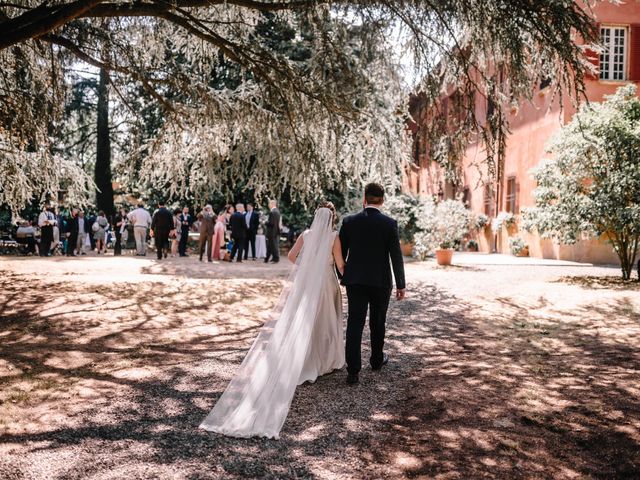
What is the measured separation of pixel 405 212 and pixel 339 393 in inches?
599

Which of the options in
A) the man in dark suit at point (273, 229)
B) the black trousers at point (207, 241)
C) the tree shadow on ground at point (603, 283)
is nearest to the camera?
the tree shadow on ground at point (603, 283)

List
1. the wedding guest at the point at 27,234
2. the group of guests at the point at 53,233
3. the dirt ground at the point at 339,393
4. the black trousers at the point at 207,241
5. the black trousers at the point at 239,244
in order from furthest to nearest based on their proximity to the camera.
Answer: the wedding guest at the point at 27,234
the group of guests at the point at 53,233
the black trousers at the point at 239,244
the black trousers at the point at 207,241
the dirt ground at the point at 339,393

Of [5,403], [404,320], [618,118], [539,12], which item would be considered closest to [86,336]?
[5,403]

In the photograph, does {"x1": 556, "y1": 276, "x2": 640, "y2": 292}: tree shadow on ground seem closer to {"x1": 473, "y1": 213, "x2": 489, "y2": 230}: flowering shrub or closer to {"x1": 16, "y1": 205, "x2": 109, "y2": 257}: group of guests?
{"x1": 473, "y1": 213, "x2": 489, "y2": 230}: flowering shrub

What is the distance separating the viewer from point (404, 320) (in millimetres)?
9312

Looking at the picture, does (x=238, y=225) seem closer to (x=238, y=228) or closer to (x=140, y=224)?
(x=238, y=228)

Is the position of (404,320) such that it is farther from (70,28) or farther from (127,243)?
(127,243)

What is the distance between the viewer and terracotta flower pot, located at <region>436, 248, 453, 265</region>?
1706cm

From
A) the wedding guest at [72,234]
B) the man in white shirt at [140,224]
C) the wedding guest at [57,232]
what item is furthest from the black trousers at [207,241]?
the wedding guest at [57,232]

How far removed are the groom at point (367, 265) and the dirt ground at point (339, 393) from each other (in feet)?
1.79

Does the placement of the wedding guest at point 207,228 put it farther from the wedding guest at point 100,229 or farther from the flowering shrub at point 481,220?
the flowering shrub at point 481,220

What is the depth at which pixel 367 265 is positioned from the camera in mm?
5492

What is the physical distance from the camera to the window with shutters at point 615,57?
1862 cm

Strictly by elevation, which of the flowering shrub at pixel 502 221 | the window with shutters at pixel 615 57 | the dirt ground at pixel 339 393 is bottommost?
the dirt ground at pixel 339 393
